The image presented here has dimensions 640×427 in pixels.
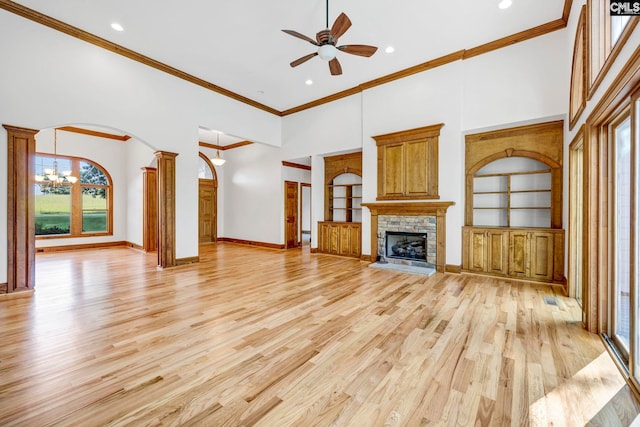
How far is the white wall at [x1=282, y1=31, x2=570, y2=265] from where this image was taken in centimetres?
459

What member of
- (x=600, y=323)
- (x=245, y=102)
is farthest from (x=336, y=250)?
(x=600, y=323)

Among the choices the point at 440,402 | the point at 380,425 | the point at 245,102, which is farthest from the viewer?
the point at 245,102

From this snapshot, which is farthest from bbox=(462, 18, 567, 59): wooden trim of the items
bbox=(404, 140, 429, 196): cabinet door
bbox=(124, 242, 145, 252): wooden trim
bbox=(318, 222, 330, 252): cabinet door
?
bbox=(124, 242, 145, 252): wooden trim

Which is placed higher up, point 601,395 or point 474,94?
point 474,94

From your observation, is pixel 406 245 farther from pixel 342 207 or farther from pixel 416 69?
pixel 416 69

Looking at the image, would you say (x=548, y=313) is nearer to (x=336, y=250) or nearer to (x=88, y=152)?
A: (x=336, y=250)

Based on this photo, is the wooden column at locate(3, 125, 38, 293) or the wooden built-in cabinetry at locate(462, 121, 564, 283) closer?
the wooden column at locate(3, 125, 38, 293)

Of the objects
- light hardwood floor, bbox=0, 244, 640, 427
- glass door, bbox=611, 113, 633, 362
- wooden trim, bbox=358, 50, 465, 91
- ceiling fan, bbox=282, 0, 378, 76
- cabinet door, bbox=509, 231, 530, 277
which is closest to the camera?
light hardwood floor, bbox=0, 244, 640, 427

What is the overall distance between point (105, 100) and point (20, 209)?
2.25m

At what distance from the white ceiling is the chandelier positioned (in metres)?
5.22

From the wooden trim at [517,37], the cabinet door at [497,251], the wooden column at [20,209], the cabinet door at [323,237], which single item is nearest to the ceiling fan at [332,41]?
the wooden trim at [517,37]

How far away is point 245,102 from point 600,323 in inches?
307

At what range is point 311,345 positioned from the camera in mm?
2533

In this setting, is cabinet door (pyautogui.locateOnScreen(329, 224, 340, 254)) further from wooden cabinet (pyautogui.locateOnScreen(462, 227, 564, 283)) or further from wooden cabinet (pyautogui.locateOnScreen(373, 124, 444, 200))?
wooden cabinet (pyautogui.locateOnScreen(462, 227, 564, 283))
